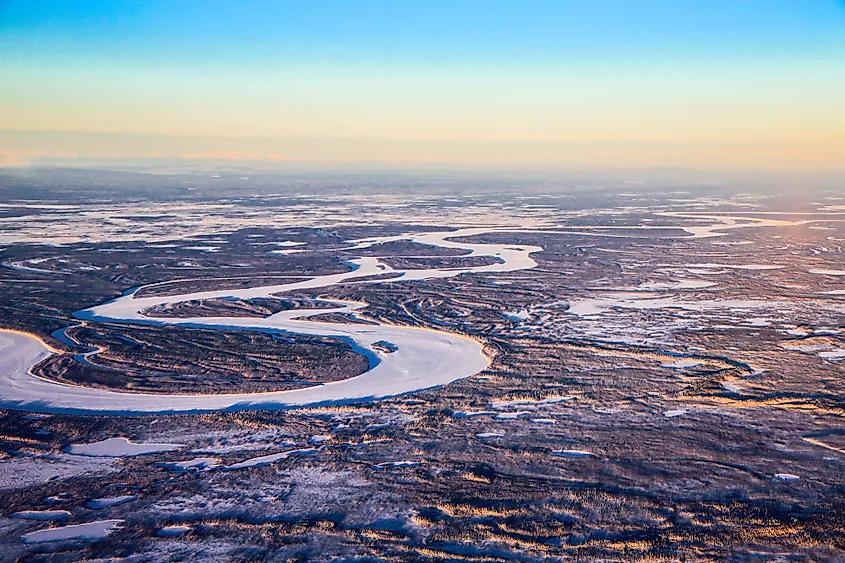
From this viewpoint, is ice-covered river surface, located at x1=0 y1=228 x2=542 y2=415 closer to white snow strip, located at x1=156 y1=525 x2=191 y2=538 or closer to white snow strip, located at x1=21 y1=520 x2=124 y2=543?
white snow strip, located at x1=21 y1=520 x2=124 y2=543

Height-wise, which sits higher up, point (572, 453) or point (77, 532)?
point (572, 453)

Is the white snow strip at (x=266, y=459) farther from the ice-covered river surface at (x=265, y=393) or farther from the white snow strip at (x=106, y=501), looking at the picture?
the ice-covered river surface at (x=265, y=393)

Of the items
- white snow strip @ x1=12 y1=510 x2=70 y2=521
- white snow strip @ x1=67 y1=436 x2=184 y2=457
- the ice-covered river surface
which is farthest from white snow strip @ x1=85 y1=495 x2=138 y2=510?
the ice-covered river surface

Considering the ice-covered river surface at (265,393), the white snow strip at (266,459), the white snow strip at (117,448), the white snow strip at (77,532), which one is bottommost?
the white snow strip at (77,532)

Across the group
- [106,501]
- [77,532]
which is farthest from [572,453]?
[77,532]

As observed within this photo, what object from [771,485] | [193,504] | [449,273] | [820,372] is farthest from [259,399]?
[449,273]

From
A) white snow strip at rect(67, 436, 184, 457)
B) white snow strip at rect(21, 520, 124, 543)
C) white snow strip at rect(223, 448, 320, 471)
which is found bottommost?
white snow strip at rect(21, 520, 124, 543)

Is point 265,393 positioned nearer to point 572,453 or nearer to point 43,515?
point 43,515

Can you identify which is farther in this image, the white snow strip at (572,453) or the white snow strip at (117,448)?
the white snow strip at (117,448)

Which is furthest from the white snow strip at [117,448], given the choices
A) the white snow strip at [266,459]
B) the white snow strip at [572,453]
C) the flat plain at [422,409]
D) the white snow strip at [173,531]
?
the white snow strip at [572,453]

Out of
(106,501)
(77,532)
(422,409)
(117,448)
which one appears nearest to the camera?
(77,532)
